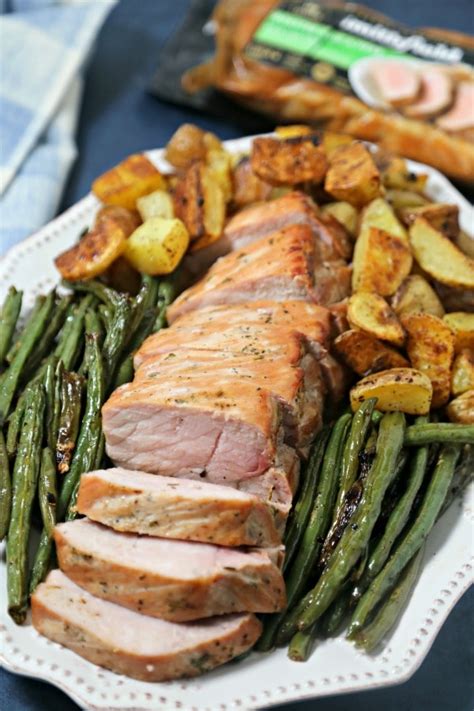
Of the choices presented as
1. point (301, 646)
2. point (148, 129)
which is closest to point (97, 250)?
point (301, 646)

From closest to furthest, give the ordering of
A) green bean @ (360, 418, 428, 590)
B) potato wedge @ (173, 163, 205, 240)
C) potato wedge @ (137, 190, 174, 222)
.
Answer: green bean @ (360, 418, 428, 590), potato wedge @ (173, 163, 205, 240), potato wedge @ (137, 190, 174, 222)

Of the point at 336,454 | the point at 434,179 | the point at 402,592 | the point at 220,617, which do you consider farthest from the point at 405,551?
the point at 434,179

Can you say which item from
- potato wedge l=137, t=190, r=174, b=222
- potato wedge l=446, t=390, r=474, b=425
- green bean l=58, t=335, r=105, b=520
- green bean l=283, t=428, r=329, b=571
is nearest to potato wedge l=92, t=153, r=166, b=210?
potato wedge l=137, t=190, r=174, b=222

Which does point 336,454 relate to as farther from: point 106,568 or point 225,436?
point 106,568

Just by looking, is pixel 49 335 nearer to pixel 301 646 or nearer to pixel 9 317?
pixel 9 317

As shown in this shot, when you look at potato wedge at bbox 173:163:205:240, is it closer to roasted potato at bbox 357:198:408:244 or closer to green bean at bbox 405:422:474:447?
roasted potato at bbox 357:198:408:244

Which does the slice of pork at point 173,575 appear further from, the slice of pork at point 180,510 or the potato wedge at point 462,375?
the potato wedge at point 462,375
